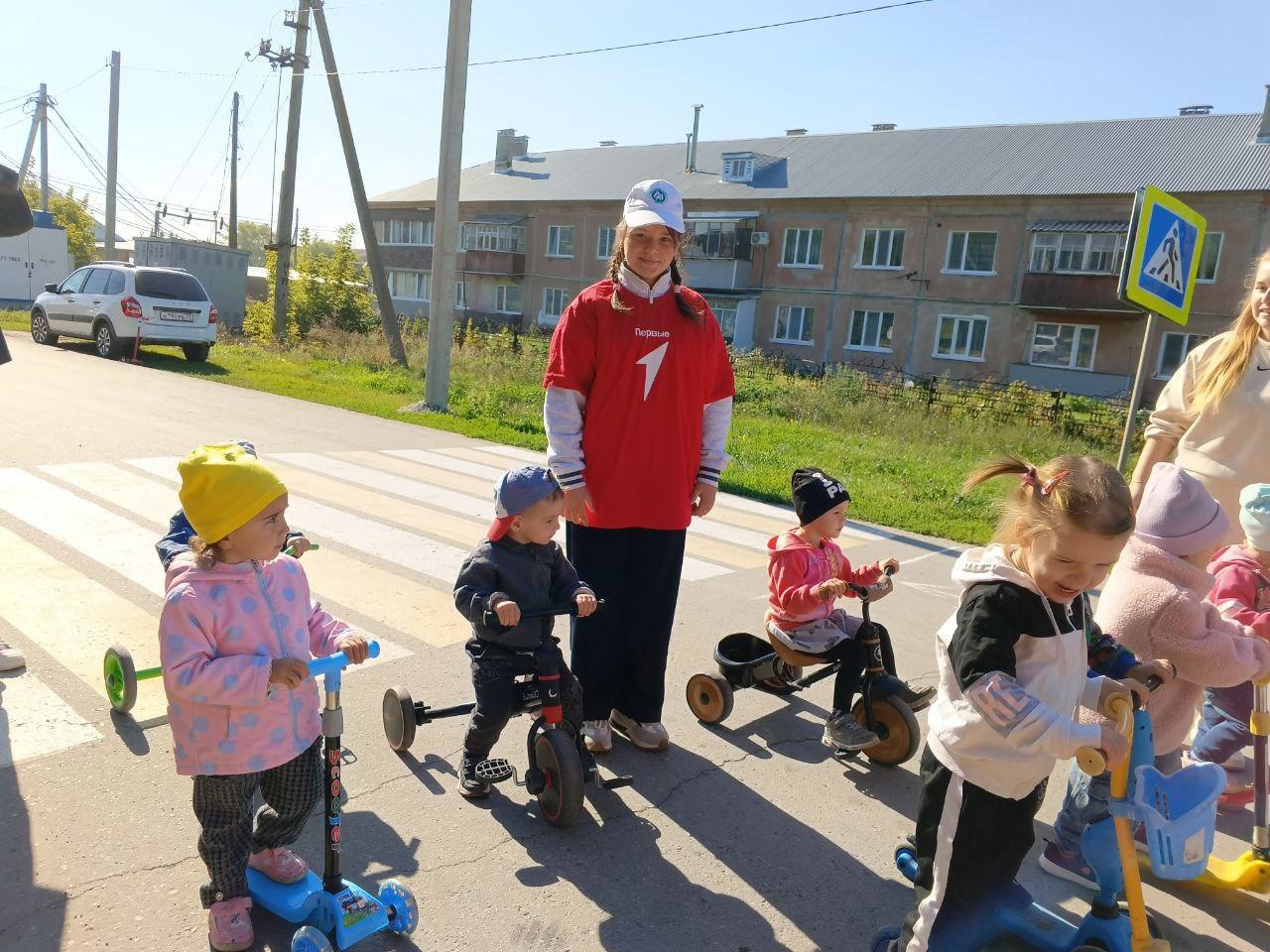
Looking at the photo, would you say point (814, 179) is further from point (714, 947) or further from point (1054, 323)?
point (714, 947)

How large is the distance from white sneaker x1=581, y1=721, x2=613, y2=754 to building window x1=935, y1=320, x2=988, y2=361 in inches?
1313

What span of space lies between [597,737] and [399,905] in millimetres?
1405

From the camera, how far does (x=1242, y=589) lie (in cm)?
328

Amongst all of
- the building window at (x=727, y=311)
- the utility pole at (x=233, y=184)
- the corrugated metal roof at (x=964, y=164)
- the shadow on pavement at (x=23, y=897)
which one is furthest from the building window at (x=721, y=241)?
the shadow on pavement at (x=23, y=897)

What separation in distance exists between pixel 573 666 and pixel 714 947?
140 centimetres

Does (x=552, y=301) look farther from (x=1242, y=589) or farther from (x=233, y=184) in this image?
(x=1242, y=589)

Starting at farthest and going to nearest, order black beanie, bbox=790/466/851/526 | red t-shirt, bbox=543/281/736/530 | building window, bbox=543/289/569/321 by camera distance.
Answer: building window, bbox=543/289/569/321 < black beanie, bbox=790/466/851/526 < red t-shirt, bbox=543/281/736/530

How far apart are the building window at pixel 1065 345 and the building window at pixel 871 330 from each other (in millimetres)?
5248

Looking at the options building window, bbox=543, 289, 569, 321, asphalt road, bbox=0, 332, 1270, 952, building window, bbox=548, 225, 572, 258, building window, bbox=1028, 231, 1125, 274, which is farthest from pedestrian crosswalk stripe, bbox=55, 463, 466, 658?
building window, bbox=543, 289, 569, 321

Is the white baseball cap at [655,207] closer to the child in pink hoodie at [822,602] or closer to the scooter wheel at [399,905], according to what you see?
the child in pink hoodie at [822,602]

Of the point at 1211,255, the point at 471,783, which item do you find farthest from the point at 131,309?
the point at 1211,255

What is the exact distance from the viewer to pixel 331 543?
21.5 ft

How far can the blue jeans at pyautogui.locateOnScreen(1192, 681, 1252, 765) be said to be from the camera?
3613mm

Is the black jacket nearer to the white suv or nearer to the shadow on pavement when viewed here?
the shadow on pavement
